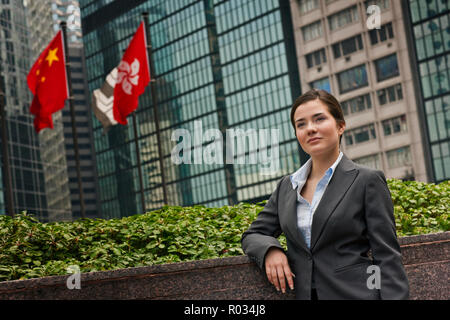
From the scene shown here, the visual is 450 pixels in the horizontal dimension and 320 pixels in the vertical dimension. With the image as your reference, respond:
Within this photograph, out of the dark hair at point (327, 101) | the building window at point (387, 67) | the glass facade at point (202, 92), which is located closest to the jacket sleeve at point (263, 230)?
the dark hair at point (327, 101)

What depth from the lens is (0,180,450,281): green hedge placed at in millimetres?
6871

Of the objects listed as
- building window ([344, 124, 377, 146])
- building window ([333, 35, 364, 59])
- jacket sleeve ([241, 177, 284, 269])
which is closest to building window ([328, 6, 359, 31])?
building window ([333, 35, 364, 59])

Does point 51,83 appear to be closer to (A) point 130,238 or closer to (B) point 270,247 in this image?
(A) point 130,238

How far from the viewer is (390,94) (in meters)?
68.2

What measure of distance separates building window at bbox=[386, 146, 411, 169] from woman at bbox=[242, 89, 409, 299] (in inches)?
2537

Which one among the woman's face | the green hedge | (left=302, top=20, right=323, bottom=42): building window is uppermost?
(left=302, top=20, right=323, bottom=42): building window

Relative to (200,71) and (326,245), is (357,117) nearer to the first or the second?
(200,71)

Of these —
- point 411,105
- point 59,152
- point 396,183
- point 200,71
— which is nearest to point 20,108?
point 200,71

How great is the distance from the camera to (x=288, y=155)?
7862cm

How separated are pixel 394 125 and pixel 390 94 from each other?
3284 millimetres

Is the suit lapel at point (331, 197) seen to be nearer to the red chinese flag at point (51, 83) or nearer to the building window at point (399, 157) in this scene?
the red chinese flag at point (51, 83)

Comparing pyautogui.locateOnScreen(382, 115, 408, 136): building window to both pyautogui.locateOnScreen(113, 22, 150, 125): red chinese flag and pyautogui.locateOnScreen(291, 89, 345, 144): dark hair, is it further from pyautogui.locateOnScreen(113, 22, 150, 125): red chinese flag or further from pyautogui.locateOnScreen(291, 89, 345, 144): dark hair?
pyautogui.locateOnScreen(291, 89, 345, 144): dark hair

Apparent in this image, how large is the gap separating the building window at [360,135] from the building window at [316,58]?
30.4 ft
